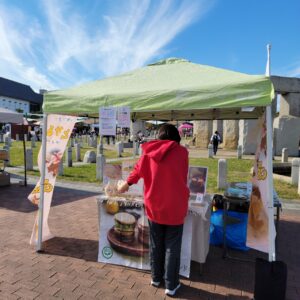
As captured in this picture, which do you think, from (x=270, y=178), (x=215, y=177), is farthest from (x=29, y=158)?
(x=270, y=178)

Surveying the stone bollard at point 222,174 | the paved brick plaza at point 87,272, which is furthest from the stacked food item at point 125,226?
the stone bollard at point 222,174

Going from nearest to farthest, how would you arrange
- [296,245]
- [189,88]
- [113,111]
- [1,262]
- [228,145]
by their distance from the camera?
[189,88] < [113,111] < [1,262] < [296,245] < [228,145]

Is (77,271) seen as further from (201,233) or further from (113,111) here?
(113,111)

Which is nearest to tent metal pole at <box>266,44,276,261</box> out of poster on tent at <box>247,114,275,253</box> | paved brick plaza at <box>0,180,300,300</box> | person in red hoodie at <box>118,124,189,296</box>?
poster on tent at <box>247,114,275,253</box>

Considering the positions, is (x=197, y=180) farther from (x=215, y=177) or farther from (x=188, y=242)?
(x=215, y=177)

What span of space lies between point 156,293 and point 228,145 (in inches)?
977

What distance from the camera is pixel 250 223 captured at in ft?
14.5

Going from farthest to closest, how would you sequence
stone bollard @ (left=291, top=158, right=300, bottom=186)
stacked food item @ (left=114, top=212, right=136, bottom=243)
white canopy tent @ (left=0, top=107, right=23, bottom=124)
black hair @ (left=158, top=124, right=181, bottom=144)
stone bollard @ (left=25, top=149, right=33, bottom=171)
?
stone bollard @ (left=25, top=149, right=33, bottom=171) → stone bollard @ (left=291, top=158, right=300, bottom=186) → white canopy tent @ (left=0, top=107, right=23, bottom=124) → stacked food item @ (left=114, top=212, right=136, bottom=243) → black hair @ (left=158, top=124, right=181, bottom=144)

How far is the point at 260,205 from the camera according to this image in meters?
4.24

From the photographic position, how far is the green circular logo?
4.48 m

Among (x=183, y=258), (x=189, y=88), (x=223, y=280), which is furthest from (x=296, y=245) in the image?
(x=189, y=88)

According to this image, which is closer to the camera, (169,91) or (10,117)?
(169,91)

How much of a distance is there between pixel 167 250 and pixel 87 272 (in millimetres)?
→ 1251

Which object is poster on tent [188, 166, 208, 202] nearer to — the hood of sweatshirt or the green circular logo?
the hood of sweatshirt
